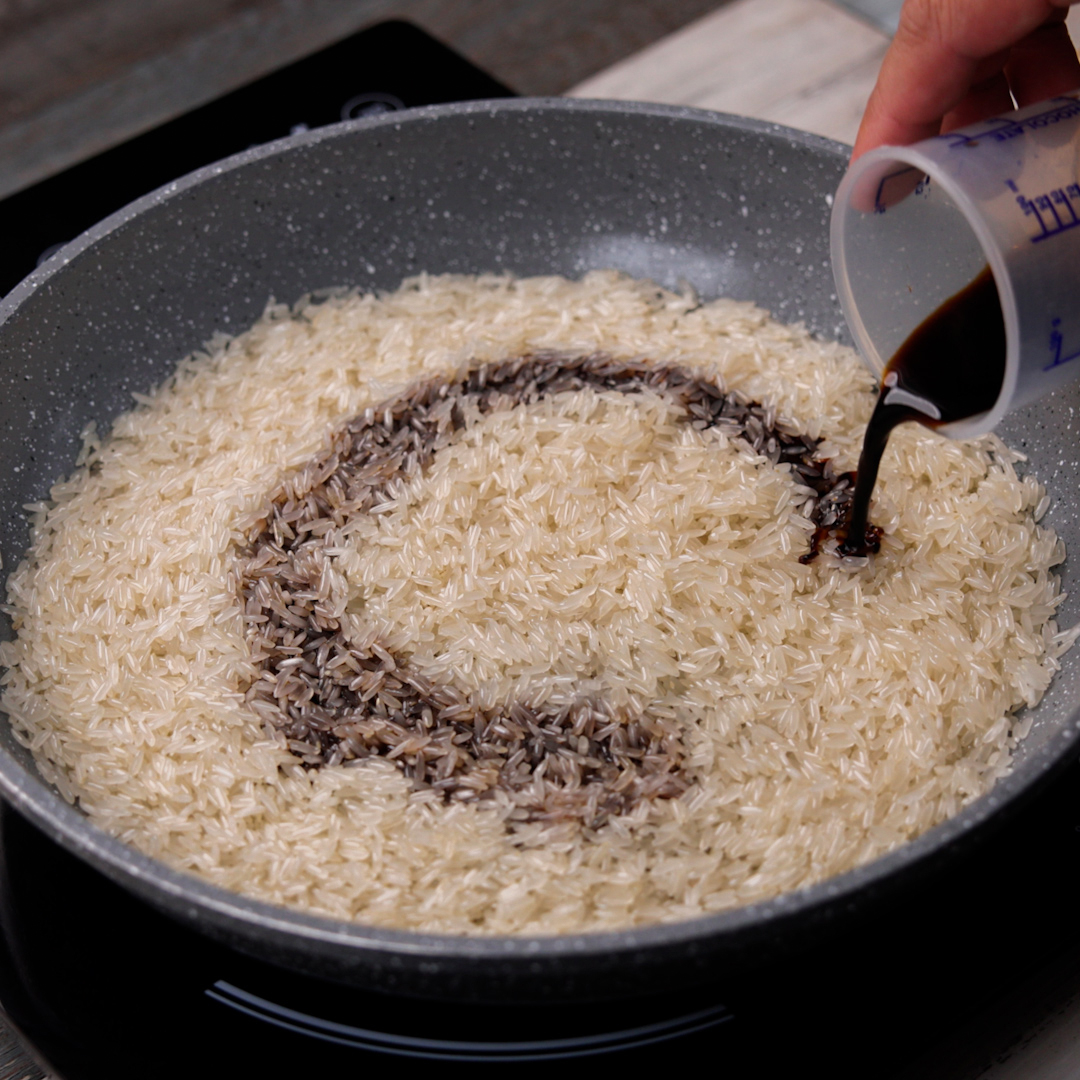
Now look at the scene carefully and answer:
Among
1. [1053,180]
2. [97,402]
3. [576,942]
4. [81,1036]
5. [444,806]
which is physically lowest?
[81,1036]

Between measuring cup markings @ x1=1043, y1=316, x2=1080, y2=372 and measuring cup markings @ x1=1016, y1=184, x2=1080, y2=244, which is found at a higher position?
measuring cup markings @ x1=1016, y1=184, x2=1080, y2=244

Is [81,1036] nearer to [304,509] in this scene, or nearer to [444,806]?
[444,806]

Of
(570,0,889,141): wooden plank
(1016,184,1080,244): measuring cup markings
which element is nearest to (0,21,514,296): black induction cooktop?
(570,0,889,141): wooden plank

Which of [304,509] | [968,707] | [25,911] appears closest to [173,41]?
[304,509]

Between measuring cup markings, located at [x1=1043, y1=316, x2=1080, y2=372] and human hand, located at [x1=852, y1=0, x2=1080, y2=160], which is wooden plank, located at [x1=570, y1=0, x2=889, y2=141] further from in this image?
measuring cup markings, located at [x1=1043, y1=316, x2=1080, y2=372]

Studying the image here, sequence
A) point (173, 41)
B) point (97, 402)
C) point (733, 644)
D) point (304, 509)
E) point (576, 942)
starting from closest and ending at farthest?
point (576, 942) → point (733, 644) → point (304, 509) → point (97, 402) → point (173, 41)

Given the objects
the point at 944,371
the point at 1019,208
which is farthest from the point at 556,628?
the point at 1019,208

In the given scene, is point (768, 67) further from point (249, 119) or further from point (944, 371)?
point (944, 371)
